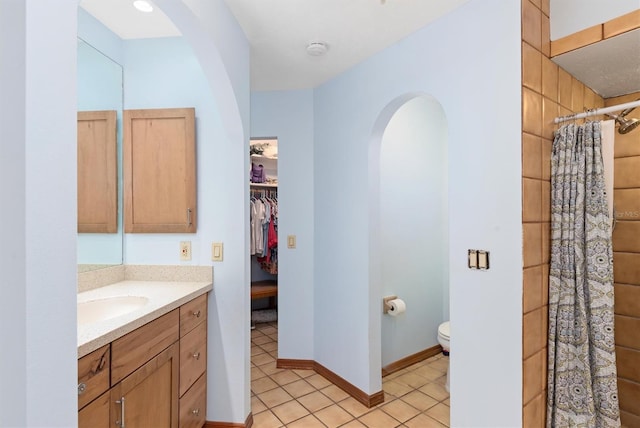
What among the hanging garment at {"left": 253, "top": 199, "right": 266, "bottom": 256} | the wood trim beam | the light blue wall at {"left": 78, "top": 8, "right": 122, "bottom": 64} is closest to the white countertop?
the light blue wall at {"left": 78, "top": 8, "right": 122, "bottom": 64}

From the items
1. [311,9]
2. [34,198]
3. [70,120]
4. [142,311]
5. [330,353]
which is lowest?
[330,353]

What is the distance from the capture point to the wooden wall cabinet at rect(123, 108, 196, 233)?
1.92 metres

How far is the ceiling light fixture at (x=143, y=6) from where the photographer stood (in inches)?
64.6

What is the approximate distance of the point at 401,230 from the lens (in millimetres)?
2736

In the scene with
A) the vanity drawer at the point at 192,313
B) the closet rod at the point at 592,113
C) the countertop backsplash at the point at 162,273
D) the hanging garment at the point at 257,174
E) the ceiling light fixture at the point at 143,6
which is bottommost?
the vanity drawer at the point at 192,313

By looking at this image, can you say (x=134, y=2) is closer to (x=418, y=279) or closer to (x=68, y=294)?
(x=68, y=294)

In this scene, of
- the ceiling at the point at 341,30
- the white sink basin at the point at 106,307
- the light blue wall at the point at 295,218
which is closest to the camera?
the white sink basin at the point at 106,307

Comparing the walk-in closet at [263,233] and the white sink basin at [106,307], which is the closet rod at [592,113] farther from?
the walk-in closet at [263,233]

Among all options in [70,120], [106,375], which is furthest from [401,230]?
[70,120]

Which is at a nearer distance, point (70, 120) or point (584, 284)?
point (70, 120)

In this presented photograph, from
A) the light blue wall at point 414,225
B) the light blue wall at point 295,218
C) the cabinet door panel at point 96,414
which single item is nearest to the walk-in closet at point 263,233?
the light blue wall at point 295,218

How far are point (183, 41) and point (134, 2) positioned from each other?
347mm

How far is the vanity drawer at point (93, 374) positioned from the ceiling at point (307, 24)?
1.65m

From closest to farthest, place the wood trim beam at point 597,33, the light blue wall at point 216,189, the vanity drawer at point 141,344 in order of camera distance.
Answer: the vanity drawer at point 141,344
the wood trim beam at point 597,33
the light blue wall at point 216,189
